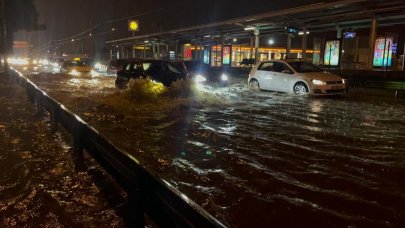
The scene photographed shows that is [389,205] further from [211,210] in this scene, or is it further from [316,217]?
[211,210]

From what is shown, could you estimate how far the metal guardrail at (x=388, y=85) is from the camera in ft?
58.4

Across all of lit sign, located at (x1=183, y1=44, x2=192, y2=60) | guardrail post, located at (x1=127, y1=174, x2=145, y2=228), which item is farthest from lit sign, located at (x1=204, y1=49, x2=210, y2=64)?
guardrail post, located at (x1=127, y1=174, x2=145, y2=228)

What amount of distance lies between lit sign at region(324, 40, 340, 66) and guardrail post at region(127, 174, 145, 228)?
2382 centimetres

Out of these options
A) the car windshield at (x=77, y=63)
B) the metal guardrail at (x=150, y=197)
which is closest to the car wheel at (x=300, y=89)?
the metal guardrail at (x=150, y=197)

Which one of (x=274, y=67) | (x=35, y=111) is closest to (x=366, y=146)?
(x=35, y=111)

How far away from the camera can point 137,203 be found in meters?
3.70

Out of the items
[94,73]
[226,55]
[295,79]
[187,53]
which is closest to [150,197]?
[295,79]

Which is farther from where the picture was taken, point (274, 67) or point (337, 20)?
point (337, 20)

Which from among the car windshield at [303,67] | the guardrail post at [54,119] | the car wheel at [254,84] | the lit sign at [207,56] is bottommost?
the guardrail post at [54,119]

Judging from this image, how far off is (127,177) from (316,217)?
2127 mm

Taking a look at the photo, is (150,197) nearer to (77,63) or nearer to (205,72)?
(205,72)

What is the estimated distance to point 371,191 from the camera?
5.34 meters

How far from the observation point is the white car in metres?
16.4

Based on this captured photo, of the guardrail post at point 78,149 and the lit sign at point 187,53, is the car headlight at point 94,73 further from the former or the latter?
the guardrail post at point 78,149
